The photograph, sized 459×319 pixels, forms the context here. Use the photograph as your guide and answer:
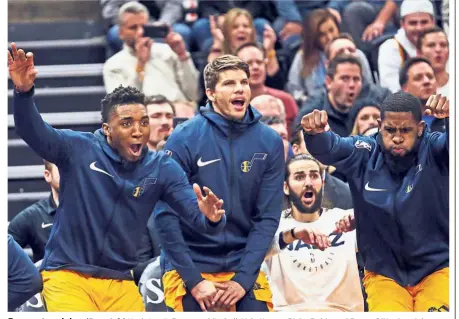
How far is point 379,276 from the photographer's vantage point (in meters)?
6.54

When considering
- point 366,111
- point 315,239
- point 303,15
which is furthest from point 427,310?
point 303,15

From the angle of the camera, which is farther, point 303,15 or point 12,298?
point 303,15

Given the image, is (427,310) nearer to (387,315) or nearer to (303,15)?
(387,315)

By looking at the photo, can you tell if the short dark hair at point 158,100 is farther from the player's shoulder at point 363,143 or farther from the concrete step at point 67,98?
the player's shoulder at point 363,143

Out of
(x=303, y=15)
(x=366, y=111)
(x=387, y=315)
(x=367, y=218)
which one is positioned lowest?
(x=387, y=315)

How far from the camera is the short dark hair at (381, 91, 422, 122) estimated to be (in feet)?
21.8

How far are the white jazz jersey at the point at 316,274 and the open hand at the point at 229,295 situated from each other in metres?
0.33

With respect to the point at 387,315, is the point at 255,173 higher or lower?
higher

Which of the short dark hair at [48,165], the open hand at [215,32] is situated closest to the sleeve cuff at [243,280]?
the short dark hair at [48,165]

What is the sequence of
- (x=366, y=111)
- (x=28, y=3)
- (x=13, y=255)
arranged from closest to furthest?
(x=13, y=255)
(x=366, y=111)
(x=28, y=3)

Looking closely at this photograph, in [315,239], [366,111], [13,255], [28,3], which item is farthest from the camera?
[28,3]

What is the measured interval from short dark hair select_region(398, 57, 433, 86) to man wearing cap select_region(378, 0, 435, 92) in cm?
17

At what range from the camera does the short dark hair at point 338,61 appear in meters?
7.68

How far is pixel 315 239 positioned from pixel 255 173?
544 millimetres
